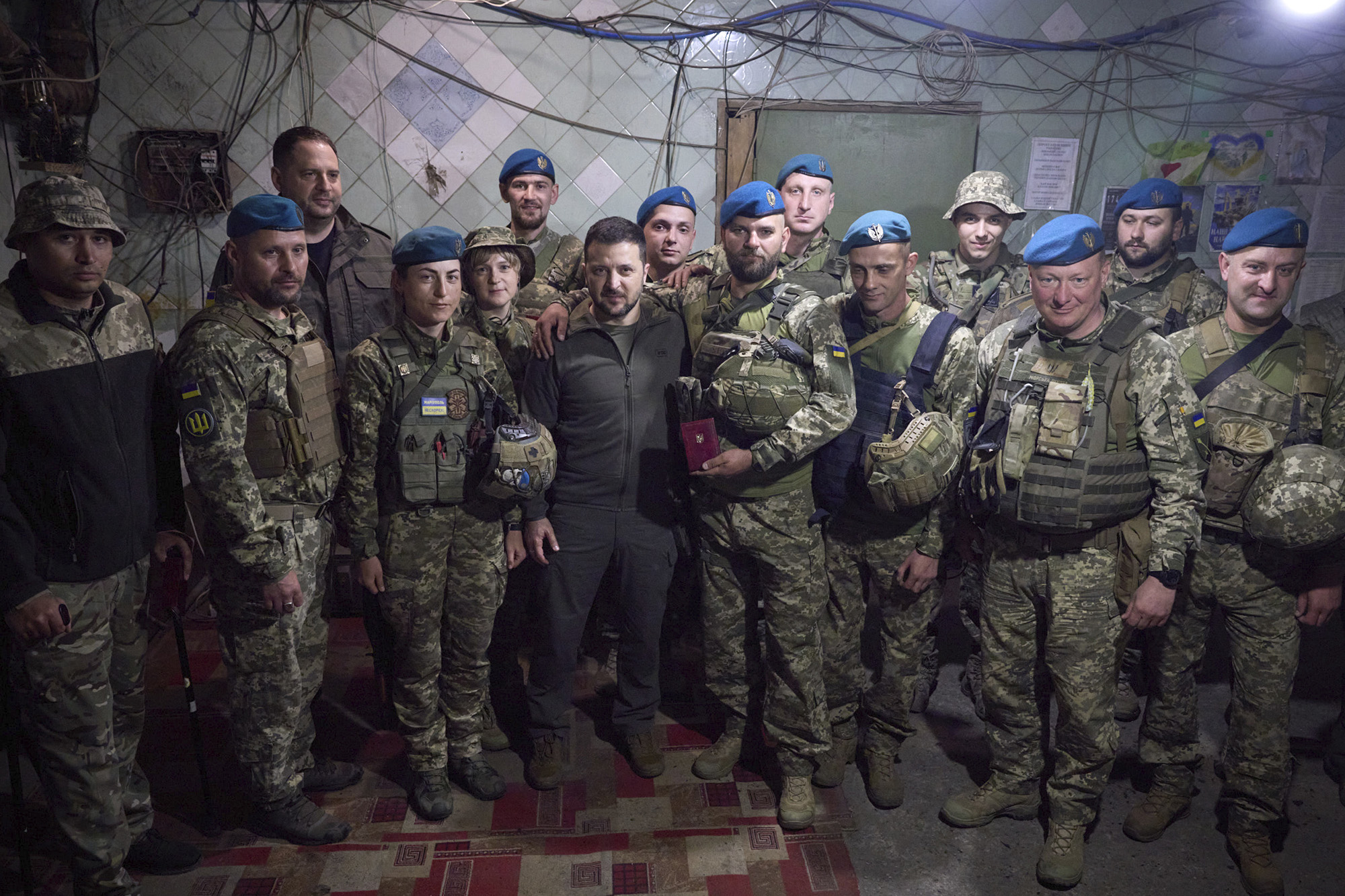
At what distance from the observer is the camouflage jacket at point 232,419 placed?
104 inches

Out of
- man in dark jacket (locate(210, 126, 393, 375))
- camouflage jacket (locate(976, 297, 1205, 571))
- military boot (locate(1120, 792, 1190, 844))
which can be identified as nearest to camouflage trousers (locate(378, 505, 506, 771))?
man in dark jacket (locate(210, 126, 393, 375))

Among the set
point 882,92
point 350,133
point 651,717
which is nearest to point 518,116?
point 350,133

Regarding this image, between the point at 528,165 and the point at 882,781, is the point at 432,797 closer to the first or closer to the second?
the point at 882,781

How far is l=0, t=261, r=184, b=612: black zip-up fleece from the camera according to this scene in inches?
95.0

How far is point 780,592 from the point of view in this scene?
320 cm

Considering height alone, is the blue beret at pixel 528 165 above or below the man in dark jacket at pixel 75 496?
above

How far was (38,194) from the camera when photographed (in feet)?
8.02

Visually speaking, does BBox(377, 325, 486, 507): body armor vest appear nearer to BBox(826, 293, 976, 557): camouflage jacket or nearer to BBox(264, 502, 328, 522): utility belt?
BBox(264, 502, 328, 522): utility belt

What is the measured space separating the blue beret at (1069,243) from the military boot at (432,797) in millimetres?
2929

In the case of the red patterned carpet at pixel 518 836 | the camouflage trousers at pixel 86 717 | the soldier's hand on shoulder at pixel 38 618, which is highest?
the soldier's hand on shoulder at pixel 38 618

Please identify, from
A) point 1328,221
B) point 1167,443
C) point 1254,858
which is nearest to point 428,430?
point 1167,443

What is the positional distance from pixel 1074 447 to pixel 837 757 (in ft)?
5.19

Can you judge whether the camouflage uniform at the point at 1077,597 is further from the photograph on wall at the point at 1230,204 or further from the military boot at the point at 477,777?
the photograph on wall at the point at 1230,204

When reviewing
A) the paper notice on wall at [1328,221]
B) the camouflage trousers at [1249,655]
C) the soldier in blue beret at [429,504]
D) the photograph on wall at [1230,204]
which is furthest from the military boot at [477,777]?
the paper notice on wall at [1328,221]
